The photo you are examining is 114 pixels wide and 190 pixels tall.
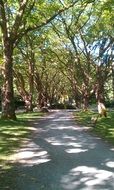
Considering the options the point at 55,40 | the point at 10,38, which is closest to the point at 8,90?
the point at 10,38

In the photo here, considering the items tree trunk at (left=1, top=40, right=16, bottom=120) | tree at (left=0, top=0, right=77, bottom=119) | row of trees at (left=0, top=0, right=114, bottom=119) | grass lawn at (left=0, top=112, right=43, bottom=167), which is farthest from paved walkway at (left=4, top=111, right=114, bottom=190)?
row of trees at (left=0, top=0, right=114, bottom=119)

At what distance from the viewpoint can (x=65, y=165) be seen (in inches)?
423

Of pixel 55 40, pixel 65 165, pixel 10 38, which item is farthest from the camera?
pixel 55 40

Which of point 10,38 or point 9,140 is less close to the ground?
point 10,38

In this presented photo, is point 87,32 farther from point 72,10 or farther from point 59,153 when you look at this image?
point 59,153

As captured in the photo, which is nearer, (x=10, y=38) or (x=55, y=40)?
(x=10, y=38)

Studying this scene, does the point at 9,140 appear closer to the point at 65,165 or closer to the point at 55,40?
the point at 65,165

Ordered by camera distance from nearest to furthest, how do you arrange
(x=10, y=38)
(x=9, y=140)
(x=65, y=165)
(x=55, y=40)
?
(x=65, y=165) < (x=9, y=140) < (x=10, y=38) < (x=55, y=40)

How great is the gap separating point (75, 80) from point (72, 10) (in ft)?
53.1

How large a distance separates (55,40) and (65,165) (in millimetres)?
37196

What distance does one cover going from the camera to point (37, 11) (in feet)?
100

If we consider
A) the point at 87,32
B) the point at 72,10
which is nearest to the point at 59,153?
the point at 72,10

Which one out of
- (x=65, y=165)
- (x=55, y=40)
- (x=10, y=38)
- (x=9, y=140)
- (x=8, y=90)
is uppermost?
(x=55, y=40)

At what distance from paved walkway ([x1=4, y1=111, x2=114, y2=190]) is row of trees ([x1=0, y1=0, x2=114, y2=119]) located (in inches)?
473
